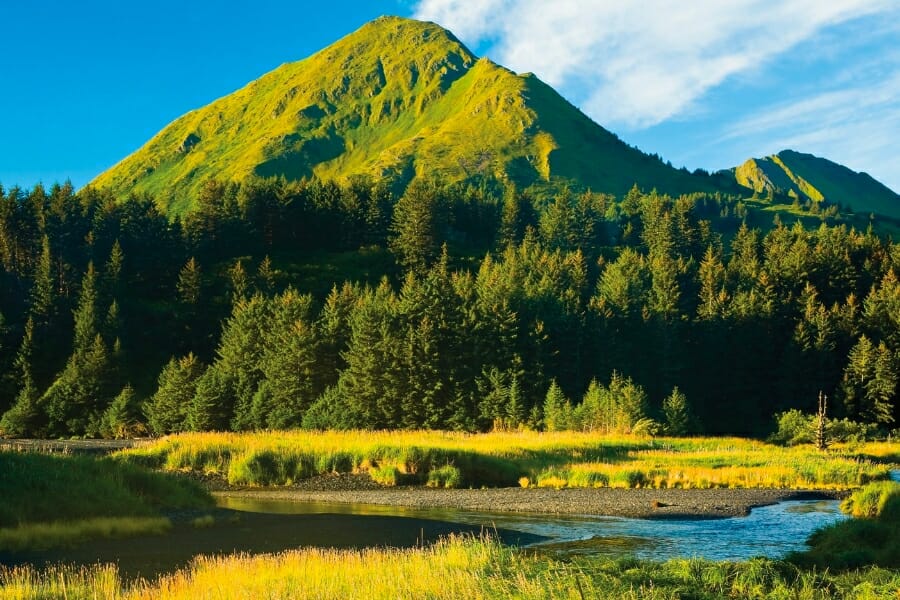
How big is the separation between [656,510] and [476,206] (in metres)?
159

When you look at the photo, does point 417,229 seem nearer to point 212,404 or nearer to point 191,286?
point 191,286

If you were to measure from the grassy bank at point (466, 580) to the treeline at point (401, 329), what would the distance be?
Answer: 5526 centimetres

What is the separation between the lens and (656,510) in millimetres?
34500

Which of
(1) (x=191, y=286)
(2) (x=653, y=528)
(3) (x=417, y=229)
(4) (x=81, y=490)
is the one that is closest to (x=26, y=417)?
(1) (x=191, y=286)

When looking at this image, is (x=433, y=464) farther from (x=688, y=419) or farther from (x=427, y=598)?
(x=688, y=419)

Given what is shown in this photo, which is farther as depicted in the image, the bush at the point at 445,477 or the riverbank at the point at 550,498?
the bush at the point at 445,477

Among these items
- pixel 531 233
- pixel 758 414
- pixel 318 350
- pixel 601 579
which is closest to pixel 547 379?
pixel 318 350

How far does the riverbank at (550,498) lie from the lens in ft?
114

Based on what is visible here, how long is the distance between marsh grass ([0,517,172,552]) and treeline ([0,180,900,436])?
161ft

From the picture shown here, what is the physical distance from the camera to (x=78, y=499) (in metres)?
29.2

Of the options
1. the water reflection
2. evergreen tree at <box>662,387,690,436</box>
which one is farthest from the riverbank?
evergreen tree at <box>662,387,690,436</box>

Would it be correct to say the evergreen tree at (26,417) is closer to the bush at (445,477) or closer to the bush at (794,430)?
the bush at (445,477)

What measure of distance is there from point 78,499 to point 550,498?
2203 cm

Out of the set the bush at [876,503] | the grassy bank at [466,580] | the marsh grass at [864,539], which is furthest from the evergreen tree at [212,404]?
the marsh grass at [864,539]
